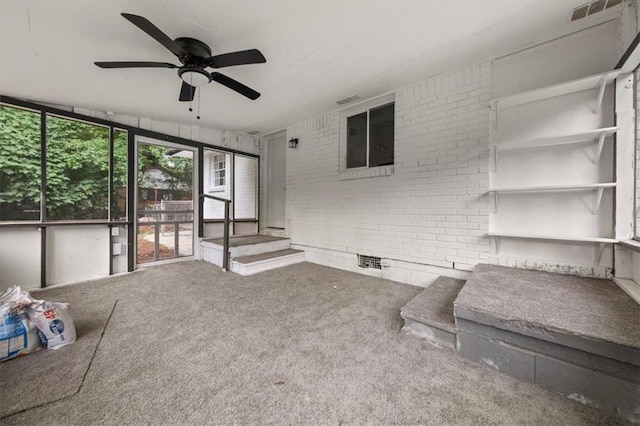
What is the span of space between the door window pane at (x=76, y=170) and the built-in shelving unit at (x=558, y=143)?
5.49m

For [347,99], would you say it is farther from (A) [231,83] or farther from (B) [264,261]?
(B) [264,261]

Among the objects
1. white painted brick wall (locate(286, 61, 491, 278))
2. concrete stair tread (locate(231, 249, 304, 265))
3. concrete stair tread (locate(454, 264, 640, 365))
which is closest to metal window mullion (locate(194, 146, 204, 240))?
concrete stair tread (locate(231, 249, 304, 265))

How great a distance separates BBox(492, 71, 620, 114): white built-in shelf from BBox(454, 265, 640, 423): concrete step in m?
1.79

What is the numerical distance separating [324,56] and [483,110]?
195cm

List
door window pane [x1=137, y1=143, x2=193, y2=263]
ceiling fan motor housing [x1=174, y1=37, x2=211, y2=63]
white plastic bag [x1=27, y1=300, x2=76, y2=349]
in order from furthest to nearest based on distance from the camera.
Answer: door window pane [x1=137, y1=143, x2=193, y2=263] < ceiling fan motor housing [x1=174, y1=37, x2=211, y2=63] < white plastic bag [x1=27, y1=300, x2=76, y2=349]

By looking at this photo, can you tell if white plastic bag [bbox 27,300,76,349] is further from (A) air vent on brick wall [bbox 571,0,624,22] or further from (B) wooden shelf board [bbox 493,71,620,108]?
(A) air vent on brick wall [bbox 571,0,624,22]

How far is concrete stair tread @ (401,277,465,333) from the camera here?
6.26 feet

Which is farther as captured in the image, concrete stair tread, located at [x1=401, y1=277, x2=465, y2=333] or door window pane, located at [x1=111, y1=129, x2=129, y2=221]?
door window pane, located at [x1=111, y1=129, x2=129, y2=221]

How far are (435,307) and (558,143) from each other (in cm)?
208

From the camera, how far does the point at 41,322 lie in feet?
5.80

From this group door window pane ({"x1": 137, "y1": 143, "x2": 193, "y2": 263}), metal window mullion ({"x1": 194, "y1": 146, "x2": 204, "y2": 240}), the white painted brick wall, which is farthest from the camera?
metal window mullion ({"x1": 194, "y1": 146, "x2": 204, "y2": 240})

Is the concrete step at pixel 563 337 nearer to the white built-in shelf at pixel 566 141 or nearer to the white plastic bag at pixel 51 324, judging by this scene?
the white built-in shelf at pixel 566 141

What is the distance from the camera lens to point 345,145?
14.1ft

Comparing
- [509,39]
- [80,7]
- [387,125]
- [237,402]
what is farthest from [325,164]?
[237,402]
